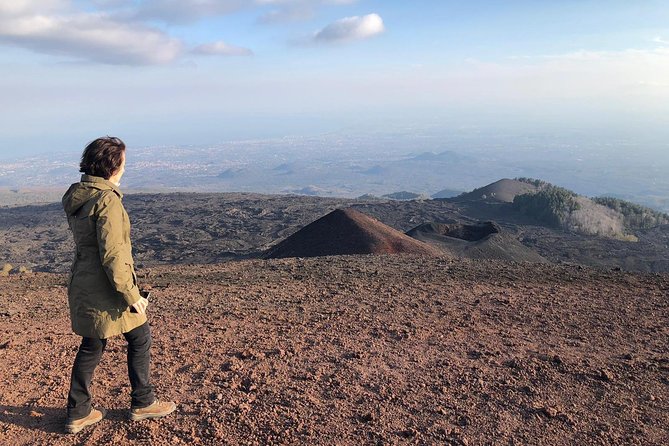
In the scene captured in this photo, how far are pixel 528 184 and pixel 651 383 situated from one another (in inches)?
1796

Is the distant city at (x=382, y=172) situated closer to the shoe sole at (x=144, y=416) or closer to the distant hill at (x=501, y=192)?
the distant hill at (x=501, y=192)

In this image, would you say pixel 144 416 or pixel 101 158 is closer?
pixel 101 158

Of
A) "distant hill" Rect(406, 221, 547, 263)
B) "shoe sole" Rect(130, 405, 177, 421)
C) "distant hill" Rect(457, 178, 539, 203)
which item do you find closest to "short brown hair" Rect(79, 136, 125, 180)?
"shoe sole" Rect(130, 405, 177, 421)

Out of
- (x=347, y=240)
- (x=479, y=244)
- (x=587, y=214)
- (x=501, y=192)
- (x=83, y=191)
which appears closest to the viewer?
(x=83, y=191)

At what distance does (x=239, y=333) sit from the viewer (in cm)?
570

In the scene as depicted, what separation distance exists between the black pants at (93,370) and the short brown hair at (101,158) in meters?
1.08

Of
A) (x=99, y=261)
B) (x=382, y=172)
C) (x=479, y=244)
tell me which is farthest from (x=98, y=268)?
(x=382, y=172)

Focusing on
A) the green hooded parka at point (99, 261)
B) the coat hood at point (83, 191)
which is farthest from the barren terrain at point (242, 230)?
the coat hood at point (83, 191)

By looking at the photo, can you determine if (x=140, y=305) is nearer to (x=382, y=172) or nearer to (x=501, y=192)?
(x=501, y=192)

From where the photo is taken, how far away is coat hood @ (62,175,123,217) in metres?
3.04

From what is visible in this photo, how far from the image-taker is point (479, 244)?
19.2m

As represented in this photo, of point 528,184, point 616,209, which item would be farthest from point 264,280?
point 528,184

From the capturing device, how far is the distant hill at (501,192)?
4021 centimetres

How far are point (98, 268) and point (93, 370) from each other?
0.75 meters
